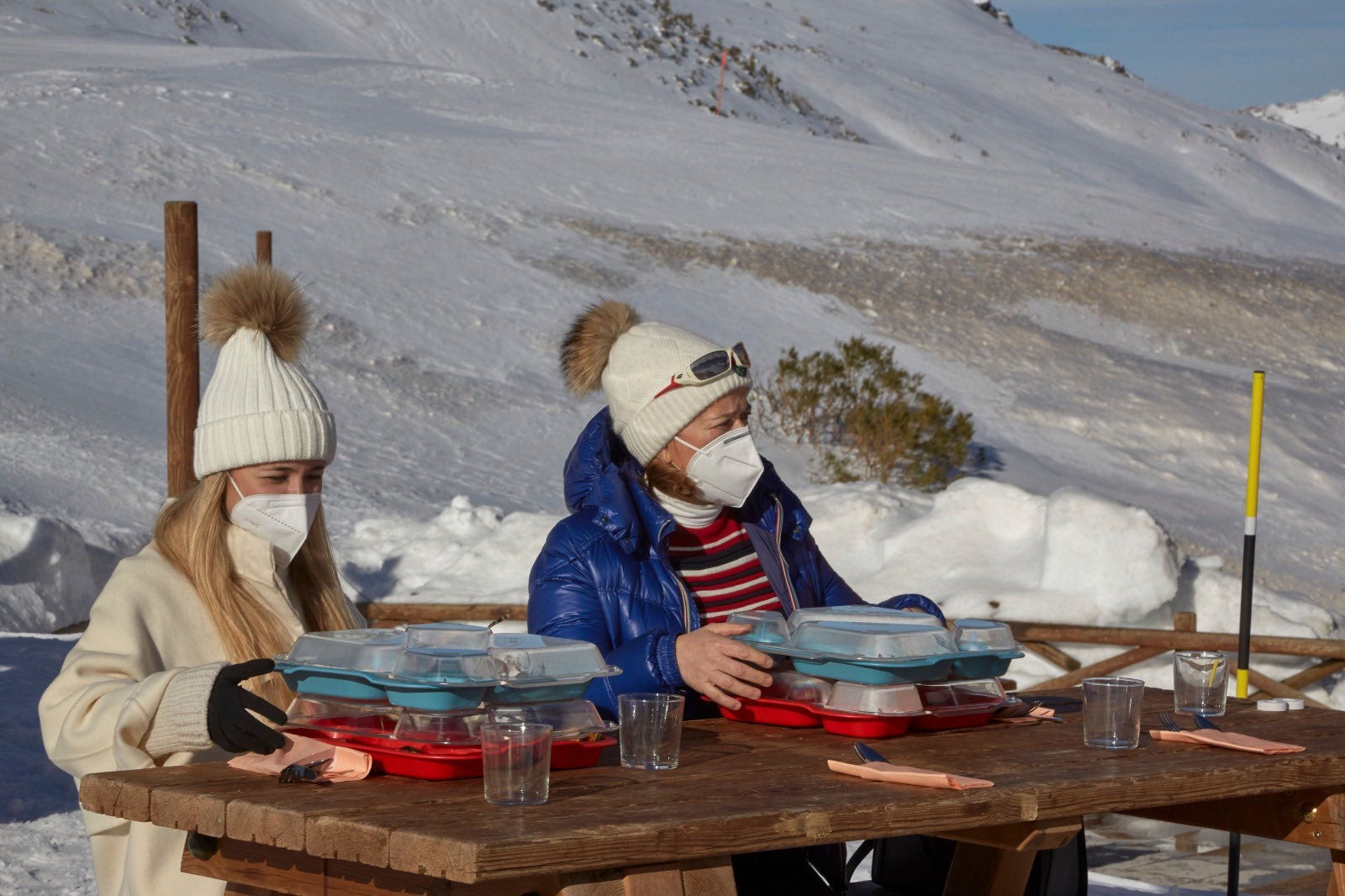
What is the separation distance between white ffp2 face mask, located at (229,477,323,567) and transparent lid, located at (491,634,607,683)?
0.72 metres

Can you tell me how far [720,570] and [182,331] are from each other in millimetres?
4208

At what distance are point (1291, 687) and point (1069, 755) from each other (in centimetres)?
515

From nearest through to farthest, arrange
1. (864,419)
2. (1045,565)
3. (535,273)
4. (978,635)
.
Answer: (978,635)
(1045,565)
(864,419)
(535,273)

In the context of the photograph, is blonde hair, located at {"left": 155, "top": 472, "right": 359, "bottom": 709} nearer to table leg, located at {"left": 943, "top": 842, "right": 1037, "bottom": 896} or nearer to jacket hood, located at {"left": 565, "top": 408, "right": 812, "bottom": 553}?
jacket hood, located at {"left": 565, "top": 408, "right": 812, "bottom": 553}

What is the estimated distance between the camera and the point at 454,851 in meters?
2.02

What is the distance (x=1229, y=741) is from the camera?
9.68ft

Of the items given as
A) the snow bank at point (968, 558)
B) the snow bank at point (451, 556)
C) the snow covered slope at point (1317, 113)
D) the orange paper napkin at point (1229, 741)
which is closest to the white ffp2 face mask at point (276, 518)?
the orange paper napkin at point (1229, 741)

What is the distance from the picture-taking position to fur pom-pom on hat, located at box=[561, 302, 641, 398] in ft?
12.9

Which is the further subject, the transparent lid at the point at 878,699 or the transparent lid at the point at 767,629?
the transparent lid at the point at 767,629

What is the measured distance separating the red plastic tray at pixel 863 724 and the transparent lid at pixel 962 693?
8 centimetres

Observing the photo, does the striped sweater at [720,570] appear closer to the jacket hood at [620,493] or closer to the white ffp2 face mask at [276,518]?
the jacket hood at [620,493]

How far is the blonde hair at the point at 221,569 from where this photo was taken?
315 cm

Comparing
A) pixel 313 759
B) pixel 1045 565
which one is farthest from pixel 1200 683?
pixel 1045 565

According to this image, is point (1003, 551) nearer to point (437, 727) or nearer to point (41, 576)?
point (41, 576)
